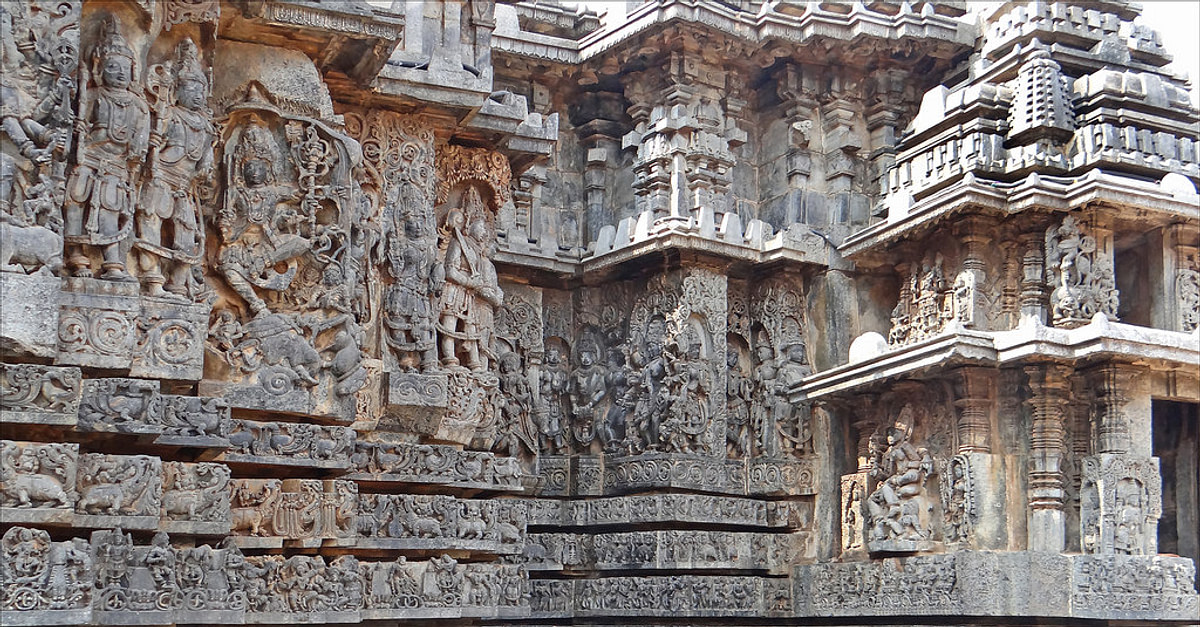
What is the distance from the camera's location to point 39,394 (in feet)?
25.1

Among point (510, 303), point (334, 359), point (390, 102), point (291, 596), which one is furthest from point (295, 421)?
point (510, 303)

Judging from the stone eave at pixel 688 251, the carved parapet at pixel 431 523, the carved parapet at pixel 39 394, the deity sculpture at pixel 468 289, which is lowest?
the carved parapet at pixel 431 523

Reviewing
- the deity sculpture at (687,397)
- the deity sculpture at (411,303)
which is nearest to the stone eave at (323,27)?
the deity sculpture at (411,303)

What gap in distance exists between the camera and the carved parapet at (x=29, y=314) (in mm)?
7562

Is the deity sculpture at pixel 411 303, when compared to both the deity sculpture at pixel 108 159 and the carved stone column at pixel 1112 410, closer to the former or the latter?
the deity sculpture at pixel 108 159

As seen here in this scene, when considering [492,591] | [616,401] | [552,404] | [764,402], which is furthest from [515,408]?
[492,591]

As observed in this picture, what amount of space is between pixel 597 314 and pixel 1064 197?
480cm

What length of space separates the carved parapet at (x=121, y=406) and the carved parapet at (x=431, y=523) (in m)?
2.07

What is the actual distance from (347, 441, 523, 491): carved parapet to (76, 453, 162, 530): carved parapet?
6.16ft

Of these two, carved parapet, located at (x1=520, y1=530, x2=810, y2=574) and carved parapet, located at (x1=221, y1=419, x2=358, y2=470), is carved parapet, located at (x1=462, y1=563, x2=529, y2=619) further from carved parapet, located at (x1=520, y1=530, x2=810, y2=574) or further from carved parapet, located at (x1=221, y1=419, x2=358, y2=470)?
carved parapet, located at (x1=520, y1=530, x2=810, y2=574)

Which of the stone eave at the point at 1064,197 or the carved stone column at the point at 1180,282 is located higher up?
the stone eave at the point at 1064,197

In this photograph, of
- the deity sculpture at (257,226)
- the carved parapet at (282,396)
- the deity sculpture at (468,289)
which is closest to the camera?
the carved parapet at (282,396)

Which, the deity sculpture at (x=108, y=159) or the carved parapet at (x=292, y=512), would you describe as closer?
the deity sculpture at (x=108, y=159)

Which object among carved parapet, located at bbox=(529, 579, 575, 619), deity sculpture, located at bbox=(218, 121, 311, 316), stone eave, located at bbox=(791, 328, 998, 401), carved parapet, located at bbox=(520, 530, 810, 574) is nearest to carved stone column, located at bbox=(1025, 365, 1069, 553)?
stone eave, located at bbox=(791, 328, 998, 401)
